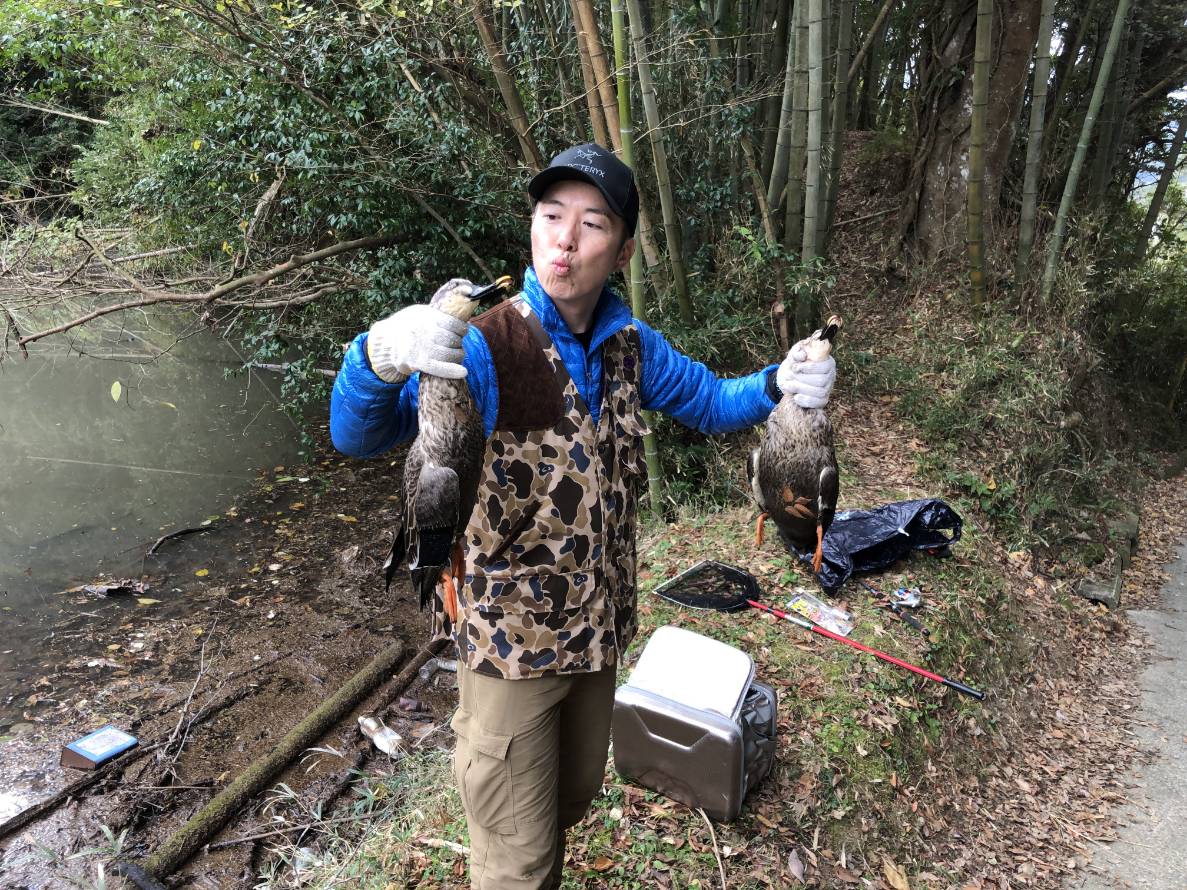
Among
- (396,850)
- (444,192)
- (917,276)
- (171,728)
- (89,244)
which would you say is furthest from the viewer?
(917,276)

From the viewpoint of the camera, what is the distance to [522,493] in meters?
1.42

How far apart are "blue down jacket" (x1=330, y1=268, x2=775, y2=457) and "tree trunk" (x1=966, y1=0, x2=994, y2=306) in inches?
168

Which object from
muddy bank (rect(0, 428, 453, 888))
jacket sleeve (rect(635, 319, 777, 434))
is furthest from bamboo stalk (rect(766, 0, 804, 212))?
muddy bank (rect(0, 428, 453, 888))

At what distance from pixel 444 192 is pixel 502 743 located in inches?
173

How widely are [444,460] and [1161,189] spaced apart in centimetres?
923

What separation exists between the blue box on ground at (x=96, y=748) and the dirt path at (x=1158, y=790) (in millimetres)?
4542

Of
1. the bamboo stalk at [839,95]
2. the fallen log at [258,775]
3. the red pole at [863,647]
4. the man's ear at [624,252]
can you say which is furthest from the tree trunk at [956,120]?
the fallen log at [258,775]

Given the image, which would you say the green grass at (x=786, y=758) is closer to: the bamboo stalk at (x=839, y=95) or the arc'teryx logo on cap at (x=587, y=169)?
the arc'teryx logo on cap at (x=587, y=169)

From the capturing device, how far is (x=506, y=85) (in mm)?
4453

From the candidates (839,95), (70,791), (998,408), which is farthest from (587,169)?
(998,408)

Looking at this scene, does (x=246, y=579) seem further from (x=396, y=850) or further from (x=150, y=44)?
(x=150, y=44)

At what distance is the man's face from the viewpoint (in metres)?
1.43

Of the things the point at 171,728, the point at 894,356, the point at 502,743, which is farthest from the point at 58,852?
the point at 894,356

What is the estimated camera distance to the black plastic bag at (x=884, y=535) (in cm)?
370
